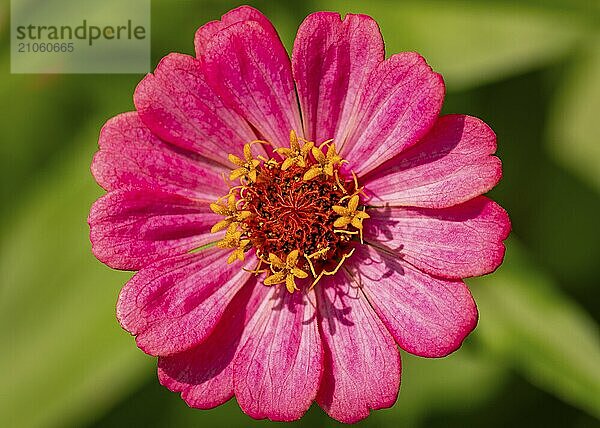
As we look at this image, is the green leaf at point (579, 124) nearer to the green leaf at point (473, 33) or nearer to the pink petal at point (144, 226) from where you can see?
the green leaf at point (473, 33)

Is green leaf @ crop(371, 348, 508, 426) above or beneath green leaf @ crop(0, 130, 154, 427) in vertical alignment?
beneath

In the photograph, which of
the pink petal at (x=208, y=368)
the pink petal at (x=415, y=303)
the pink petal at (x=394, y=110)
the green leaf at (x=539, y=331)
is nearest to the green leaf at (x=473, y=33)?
the green leaf at (x=539, y=331)

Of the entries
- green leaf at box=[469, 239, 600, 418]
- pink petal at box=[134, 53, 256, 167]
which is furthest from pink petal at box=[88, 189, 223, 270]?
green leaf at box=[469, 239, 600, 418]

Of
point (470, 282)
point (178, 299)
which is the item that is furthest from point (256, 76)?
point (470, 282)

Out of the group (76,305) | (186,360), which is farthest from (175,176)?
(76,305)

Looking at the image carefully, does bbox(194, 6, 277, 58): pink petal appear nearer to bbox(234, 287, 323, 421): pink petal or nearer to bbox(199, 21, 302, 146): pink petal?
bbox(199, 21, 302, 146): pink petal

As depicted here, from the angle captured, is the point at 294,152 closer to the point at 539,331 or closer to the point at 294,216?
the point at 294,216
